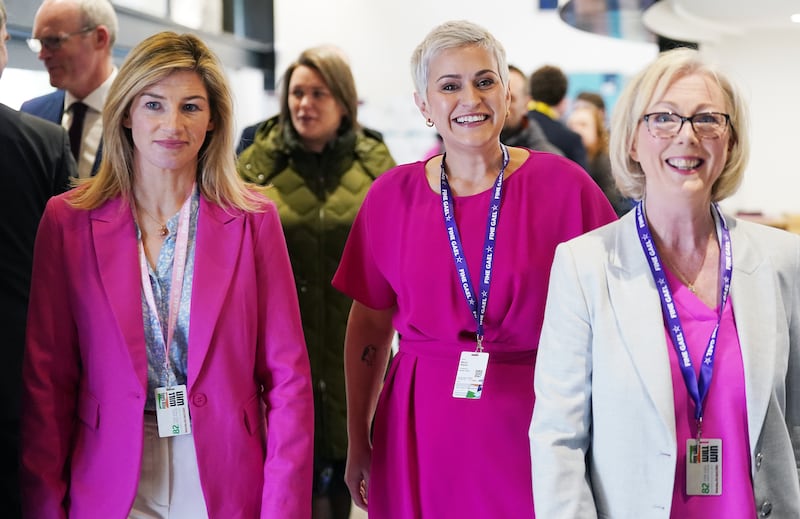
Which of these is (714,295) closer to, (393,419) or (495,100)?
(495,100)

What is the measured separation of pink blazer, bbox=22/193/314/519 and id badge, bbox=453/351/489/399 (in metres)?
0.36

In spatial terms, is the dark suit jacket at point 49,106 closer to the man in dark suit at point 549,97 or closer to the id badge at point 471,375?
the id badge at point 471,375

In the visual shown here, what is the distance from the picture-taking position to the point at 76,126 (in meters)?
3.27

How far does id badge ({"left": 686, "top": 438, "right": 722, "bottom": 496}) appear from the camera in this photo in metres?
1.81

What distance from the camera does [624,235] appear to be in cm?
196

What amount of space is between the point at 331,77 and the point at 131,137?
1.56m

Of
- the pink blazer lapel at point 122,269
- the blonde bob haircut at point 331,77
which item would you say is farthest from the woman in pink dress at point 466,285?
the blonde bob haircut at point 331,77

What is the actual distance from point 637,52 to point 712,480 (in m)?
8.22

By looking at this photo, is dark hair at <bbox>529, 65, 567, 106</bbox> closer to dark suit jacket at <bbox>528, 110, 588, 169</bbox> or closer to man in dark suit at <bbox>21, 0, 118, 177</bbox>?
dark suit jacket at <bbox>528, 110, 588, 169</bbox>

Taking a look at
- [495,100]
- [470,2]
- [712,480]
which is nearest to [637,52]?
[470,2]

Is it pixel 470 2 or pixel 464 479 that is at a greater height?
pixel 470 2

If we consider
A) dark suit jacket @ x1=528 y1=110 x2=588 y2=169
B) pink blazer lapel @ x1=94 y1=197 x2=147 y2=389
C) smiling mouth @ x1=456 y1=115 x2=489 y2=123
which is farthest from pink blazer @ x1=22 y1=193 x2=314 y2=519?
dark suit jacket @ x1=528 y1=110 x2=588 y2=169

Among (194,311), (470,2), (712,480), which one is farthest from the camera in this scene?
(470,2)

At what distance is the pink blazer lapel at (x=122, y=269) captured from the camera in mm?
2049
